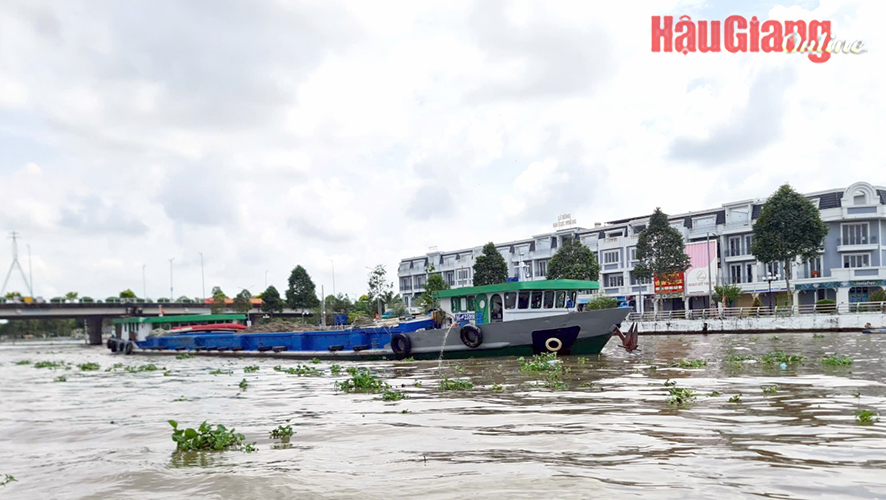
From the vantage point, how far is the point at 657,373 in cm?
1792

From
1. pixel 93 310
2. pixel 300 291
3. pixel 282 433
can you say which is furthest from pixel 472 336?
pixel 93 310

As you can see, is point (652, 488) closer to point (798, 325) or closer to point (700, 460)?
point (700, 460)

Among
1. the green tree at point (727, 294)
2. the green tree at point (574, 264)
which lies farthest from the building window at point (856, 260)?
the green tree at point (574, 264)

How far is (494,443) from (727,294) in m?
61.0

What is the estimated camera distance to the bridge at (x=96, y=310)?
3420 inches

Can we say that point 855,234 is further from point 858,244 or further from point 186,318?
point 186,318

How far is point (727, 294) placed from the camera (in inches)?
2515

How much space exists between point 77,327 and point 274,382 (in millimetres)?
191728

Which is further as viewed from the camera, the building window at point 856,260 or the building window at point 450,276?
the building window at point 450,276

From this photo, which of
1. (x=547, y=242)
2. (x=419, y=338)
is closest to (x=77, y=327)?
(x=547, y=242)

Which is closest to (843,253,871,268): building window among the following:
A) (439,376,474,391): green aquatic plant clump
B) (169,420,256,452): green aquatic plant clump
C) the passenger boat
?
the passenger boat

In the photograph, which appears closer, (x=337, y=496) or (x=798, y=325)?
(x=337, y=496)

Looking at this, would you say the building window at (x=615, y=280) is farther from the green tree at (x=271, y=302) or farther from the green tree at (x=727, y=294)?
the green tree at (x=271, y=302)

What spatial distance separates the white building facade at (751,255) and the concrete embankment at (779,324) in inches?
511
